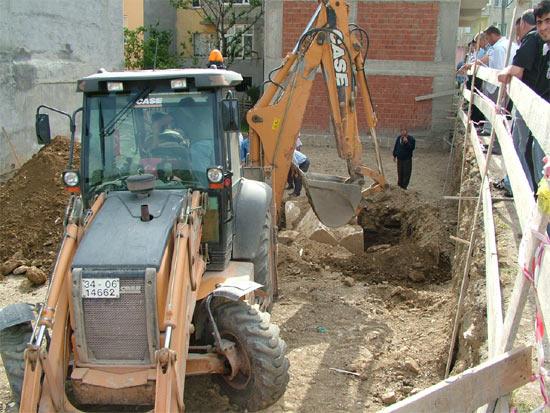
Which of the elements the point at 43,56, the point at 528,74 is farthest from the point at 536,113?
the point at 43,56

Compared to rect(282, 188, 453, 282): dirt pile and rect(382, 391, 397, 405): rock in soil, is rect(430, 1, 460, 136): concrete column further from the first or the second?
rect(382, 391, 397, 405): rock in soil

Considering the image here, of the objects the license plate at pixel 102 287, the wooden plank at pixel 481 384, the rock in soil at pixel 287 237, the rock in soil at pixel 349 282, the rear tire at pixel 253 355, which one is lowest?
the rock in soil at pixel 349 282

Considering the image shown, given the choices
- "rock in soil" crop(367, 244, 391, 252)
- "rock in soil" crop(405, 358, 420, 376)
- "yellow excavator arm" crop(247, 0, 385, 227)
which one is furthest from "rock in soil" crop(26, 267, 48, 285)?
"rock in soil" crop(405, 358, 420, 376)

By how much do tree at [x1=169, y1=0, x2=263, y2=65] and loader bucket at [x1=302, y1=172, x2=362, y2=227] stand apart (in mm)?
22271

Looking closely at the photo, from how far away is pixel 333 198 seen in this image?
338 inches

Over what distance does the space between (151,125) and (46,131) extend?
949 mm

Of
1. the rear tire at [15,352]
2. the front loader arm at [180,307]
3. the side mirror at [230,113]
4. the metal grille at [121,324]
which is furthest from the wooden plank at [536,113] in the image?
the rear tire at [15,352]

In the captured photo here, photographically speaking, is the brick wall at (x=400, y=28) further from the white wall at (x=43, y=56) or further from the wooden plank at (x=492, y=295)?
the wooden plank at (x=492, y=295)

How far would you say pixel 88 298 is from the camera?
4.12 metres

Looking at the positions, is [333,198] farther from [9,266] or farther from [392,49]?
[392,49]

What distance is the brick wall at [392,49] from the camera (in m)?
19.0

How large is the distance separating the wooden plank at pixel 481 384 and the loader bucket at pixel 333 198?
5.75 meters

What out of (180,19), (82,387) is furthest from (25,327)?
(180,19)

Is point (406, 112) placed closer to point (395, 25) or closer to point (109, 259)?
point (395, 25)
